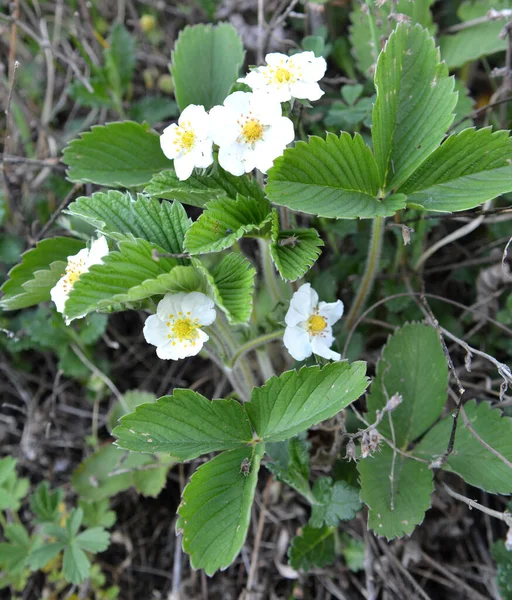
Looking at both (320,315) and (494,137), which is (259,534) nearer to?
(320,315)

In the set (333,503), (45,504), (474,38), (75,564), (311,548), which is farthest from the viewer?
(474,38)

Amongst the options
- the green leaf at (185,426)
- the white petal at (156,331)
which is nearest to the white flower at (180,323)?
the white petal at (156,331)

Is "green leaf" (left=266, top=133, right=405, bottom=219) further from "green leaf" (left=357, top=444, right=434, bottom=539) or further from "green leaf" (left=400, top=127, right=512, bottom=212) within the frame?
"green leaf" (left=357, top=444, right=434, bottom=539)

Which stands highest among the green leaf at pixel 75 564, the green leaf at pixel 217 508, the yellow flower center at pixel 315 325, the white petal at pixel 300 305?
the white petal at pixel 300 305

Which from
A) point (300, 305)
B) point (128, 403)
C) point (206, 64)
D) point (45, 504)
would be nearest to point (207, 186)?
point (300, 305)

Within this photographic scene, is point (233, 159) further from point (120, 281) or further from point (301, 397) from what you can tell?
point (301, 397)

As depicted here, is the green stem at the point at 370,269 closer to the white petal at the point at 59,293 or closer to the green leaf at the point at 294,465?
the green leaf at the point at 294,465

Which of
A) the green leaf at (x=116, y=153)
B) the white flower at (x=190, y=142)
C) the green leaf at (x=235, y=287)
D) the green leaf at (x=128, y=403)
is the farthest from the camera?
the green leaf at (x=128, y=403)
